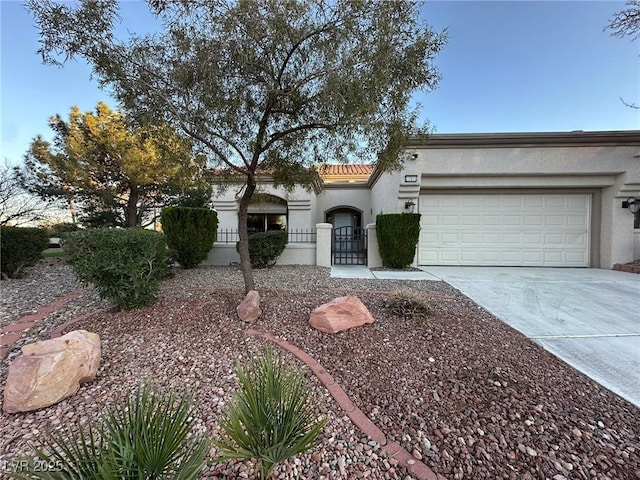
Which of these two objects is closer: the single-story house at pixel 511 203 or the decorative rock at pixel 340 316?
the decorative rock at pixel 340 316

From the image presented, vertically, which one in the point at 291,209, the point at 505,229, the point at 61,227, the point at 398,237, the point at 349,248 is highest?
the point at 291,209

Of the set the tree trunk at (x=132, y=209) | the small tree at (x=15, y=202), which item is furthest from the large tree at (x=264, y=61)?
the tree trunk at (x=132, y=209)

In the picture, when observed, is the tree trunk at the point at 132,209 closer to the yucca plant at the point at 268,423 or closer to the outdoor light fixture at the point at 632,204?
the yucca plant at the point at 268,423

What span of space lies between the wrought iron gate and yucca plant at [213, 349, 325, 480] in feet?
26.7

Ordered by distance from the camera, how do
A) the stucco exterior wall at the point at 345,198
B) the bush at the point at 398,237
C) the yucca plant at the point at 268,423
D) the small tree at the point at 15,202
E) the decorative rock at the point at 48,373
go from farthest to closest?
the stucco exterior wall at the point at 345,198 < the small tree at the point at 15,202 < the bush at the point at 398,237 < the decorative rock at the point at 48,373 < the yucca plant at the point at 268,423

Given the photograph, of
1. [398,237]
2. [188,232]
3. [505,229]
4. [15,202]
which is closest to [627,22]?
[505,229]

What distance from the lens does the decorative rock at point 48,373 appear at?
7.70ft

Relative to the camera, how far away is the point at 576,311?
4797 mm

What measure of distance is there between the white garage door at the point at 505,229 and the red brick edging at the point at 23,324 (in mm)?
9173

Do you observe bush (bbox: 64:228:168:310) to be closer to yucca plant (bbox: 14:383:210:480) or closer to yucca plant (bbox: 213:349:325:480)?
yucca plant (bbox: 14:383:210:480)

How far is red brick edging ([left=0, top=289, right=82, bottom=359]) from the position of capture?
3.47 m

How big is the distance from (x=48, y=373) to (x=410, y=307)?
13.2 ft

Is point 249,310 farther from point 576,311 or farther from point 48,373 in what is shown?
point 576,311

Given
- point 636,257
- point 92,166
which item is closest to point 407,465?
point 636,257
